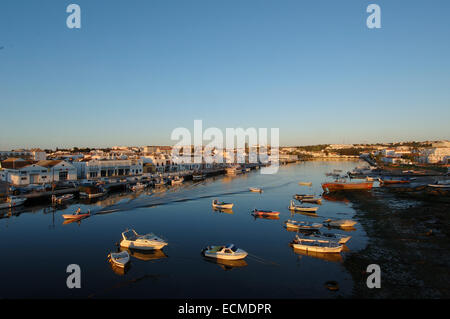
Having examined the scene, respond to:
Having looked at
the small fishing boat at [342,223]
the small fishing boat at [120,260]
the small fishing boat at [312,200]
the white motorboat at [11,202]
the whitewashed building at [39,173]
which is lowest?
the small fishing boat at [312,200]

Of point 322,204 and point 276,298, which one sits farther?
point 322,204

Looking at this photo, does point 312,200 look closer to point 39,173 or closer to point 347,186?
point 347,186

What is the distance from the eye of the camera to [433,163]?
210 feet

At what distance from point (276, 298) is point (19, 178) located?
3140 centimetres

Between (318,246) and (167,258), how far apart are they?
6.81 m

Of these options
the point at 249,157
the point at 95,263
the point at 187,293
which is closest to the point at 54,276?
the point at 95,263

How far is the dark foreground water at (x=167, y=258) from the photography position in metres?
9.63

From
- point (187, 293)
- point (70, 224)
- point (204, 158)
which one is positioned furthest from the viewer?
point (204, 158)

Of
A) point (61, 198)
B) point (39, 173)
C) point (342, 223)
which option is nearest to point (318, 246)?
point (342, 223)

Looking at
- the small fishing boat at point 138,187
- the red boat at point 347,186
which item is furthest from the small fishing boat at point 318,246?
the small fishing boat at point 138,187

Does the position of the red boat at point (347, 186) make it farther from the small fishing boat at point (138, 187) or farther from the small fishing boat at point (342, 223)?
the small fishing boat at point (138, 187)

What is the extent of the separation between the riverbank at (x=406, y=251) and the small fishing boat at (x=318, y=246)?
671 mm
